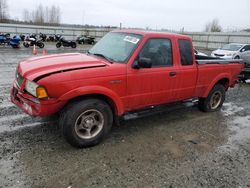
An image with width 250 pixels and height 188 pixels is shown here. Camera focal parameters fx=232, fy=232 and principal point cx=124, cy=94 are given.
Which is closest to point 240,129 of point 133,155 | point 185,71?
point 185,71

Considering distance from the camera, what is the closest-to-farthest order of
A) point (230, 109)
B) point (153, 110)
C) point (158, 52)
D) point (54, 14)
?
point (158, 52)
point (153, 110)
point (230, 109)
point (54, 14)

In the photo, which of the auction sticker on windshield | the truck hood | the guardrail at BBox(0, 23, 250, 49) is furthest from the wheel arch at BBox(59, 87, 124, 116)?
the guardrail at BBox(0, 23, 250, 49)

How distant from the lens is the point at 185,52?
197 inches

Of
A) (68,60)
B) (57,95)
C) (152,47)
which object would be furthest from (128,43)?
(57,95)

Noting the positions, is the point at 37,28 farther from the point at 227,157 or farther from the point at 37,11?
the point at 37,11

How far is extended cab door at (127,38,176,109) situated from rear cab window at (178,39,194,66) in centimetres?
28

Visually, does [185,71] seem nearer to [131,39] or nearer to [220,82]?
[131,39]

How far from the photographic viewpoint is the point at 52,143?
3992 millimetres

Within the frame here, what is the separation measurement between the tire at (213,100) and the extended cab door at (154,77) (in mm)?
1469

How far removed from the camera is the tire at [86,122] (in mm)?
3621

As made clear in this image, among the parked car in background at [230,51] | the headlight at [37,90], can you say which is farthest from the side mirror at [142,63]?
the parked car in background at [230,51]

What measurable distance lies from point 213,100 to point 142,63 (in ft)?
10.3

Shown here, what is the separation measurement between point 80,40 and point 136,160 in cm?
2919

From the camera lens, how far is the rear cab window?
493 cm
